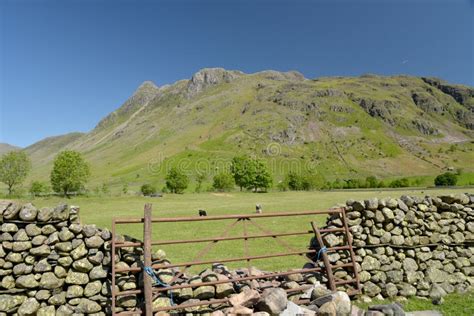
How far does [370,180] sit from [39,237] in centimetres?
11781

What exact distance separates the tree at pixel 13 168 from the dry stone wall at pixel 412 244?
8981 centimetres

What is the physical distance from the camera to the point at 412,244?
10.9m

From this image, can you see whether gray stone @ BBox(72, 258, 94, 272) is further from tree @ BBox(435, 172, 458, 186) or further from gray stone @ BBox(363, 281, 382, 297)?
tree @ BBox(435, 172, 458, 186)

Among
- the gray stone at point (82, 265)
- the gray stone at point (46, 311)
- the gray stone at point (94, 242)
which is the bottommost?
the gray stone at point (46, 311)

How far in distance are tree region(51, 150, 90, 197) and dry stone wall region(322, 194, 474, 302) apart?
72355 millimetres

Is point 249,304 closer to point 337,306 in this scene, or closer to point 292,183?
point 337,306

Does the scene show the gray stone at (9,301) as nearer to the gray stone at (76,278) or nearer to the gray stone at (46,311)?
the gray stone at (46,311)

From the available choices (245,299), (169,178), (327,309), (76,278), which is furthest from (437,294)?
(169,178)

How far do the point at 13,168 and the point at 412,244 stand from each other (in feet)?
301

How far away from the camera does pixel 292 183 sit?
10444 cm

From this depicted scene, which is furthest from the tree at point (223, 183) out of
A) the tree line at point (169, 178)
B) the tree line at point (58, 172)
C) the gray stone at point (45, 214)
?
the gray stone at point (45, 214)

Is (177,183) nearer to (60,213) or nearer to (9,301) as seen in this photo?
(60,213)

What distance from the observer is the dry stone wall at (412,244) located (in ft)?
32.9

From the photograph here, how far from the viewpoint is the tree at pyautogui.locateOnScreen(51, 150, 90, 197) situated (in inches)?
2739
